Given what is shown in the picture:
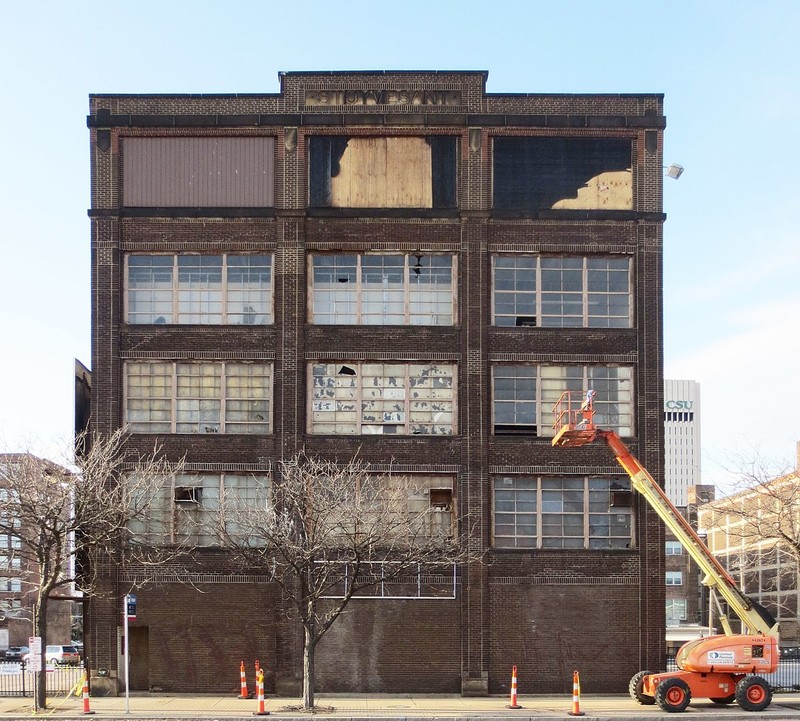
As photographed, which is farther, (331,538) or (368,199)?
(368,199)

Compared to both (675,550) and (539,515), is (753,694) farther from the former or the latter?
(675,550)

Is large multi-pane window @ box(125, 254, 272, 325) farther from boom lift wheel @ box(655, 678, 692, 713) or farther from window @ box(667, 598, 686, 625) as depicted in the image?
window @ box(667, 598, 686, 625)

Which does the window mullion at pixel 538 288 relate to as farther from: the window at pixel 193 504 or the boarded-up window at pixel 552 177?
the window at pixel 193 504

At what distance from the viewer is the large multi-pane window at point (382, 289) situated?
34844 millimetres

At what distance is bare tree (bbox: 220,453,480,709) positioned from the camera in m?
30.4

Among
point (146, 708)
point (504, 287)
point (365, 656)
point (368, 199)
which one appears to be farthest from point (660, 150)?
point (146, 708)

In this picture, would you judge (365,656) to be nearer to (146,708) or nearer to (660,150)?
(146,708)

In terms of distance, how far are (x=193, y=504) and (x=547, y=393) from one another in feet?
36.4

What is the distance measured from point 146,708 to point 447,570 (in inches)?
369

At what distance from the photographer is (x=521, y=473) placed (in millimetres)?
34281

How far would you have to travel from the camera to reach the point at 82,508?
1169 inches

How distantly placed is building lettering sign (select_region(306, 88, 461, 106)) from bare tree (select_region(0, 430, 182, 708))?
11857 millimetres

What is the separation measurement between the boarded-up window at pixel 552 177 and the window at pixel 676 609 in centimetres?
6475

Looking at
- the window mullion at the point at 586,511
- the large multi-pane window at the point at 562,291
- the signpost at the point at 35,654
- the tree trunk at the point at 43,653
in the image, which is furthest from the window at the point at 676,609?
the signpost at the point at 35,654
